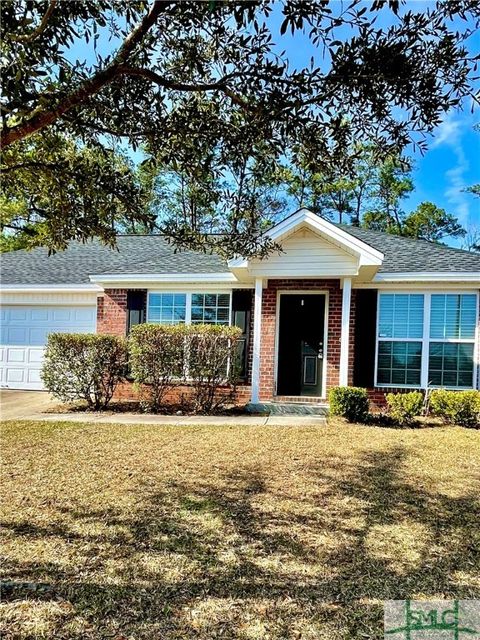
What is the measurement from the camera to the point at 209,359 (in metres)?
9.16

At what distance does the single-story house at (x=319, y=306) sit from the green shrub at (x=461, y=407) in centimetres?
127

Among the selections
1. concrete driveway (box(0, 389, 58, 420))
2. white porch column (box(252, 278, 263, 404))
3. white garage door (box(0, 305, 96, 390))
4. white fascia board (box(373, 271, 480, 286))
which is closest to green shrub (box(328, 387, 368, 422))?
white porch column (box(252, 278, 263, 404))

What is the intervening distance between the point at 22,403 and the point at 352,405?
7329 millimetres

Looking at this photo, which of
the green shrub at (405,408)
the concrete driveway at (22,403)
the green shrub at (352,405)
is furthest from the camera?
the concrete driveway at (22,403)

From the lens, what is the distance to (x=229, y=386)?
10.2 metres

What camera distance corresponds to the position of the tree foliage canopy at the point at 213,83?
2.80m

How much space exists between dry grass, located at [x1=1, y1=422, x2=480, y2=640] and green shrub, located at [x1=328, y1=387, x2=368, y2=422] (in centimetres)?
221

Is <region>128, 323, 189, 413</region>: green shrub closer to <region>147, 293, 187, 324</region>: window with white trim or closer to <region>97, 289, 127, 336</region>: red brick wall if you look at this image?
<region>147, 293, 187, 324</region>: window with white trim

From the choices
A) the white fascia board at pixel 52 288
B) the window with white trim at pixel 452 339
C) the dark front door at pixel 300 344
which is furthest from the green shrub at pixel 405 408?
the white fascia board at pixel 52 288

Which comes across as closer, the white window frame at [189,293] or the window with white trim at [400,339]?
the window with white trim at [400,339]

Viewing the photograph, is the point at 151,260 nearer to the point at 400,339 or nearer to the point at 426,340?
the point at 400,339

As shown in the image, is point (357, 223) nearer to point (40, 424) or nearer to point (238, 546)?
point (40, 424)

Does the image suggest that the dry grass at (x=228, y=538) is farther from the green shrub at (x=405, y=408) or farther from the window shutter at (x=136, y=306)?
the window shutter at (x=136, y=306)

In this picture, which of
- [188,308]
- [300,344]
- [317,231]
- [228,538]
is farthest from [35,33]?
[300,344]
